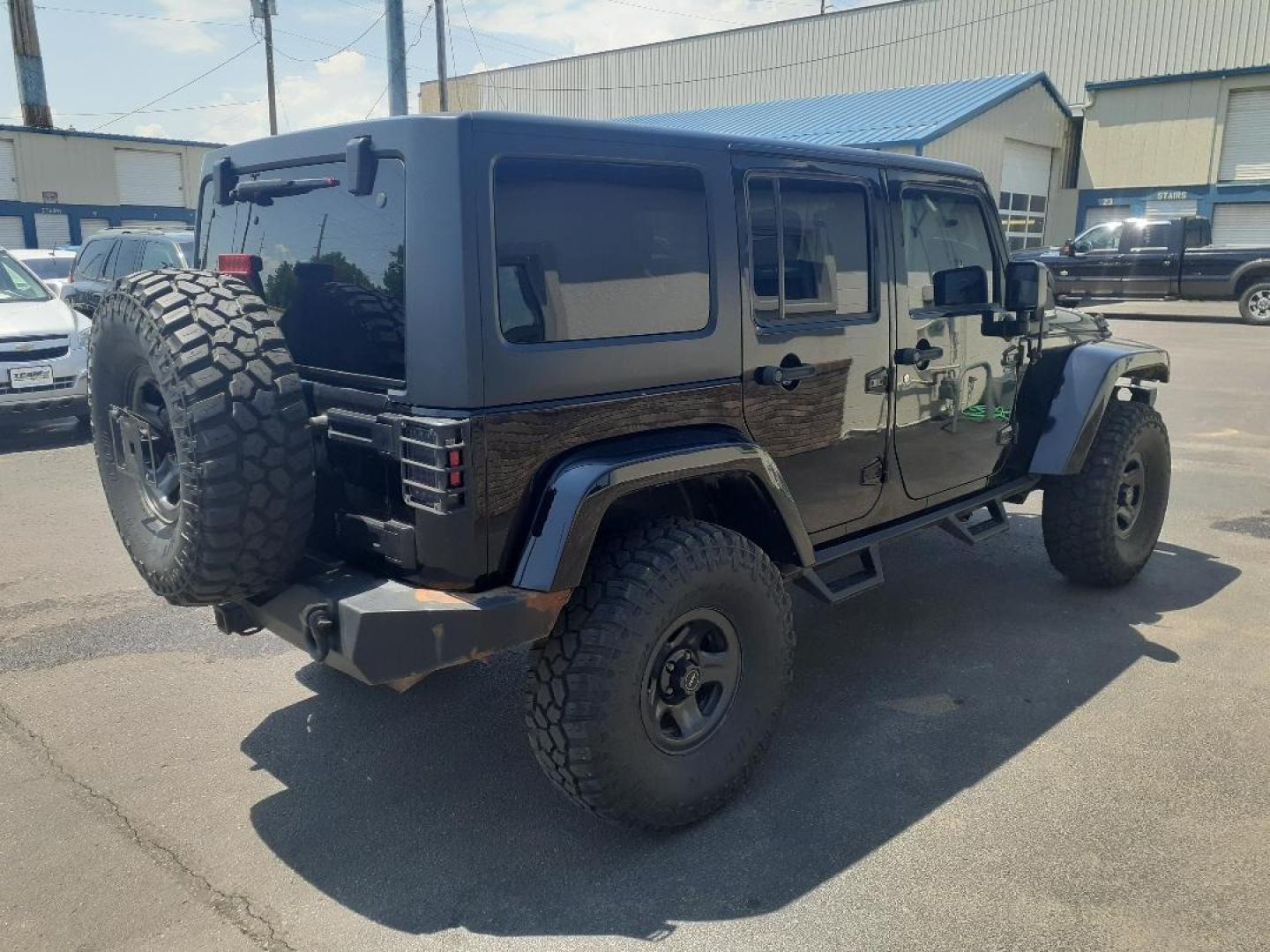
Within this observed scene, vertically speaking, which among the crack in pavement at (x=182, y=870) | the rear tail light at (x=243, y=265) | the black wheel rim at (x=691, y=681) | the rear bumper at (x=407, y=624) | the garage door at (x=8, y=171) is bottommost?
the crack in pavement at (x=182, y=870)

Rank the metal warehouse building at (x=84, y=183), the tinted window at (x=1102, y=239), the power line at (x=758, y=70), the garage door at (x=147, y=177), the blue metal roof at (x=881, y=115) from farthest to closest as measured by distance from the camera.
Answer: the garage door at (x=147, y=177) < the power line at (x=758, y=70) < the metal warehouse building at (x=84, y=183) < the blue metal roof at (x=881, y=115) < the tinted window at (x=1102, y=239)

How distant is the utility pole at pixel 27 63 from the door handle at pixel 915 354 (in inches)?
1288

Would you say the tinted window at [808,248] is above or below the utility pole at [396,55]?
below

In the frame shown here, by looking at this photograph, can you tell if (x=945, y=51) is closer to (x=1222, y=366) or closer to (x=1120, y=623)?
(x=1222, y=366)

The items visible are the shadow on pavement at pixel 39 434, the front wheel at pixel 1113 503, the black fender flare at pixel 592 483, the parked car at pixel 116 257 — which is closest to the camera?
the black fender flare at pixel 592 483

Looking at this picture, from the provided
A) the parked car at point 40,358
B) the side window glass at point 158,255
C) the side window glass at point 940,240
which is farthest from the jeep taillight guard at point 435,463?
the side window glass at point 158,255

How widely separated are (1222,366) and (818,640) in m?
10.9

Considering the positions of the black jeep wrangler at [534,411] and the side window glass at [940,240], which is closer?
the black jeep wrangler at [534,411]

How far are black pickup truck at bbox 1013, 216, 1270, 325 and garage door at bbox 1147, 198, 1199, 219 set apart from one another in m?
8.79

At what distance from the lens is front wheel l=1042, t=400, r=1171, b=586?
485 cm

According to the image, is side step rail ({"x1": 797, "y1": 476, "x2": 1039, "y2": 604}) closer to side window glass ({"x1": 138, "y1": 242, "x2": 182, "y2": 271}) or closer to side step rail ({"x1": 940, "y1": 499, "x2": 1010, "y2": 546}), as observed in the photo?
side step rail ({"x1": 940, "y1": 499, "x2": 1010, "y2": 546})

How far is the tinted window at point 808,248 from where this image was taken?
331 cm

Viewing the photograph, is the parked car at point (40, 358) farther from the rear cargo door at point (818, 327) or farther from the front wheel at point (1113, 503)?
the front wheel at point (1113, 503)

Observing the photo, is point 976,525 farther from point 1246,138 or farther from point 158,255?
point 1246,138
